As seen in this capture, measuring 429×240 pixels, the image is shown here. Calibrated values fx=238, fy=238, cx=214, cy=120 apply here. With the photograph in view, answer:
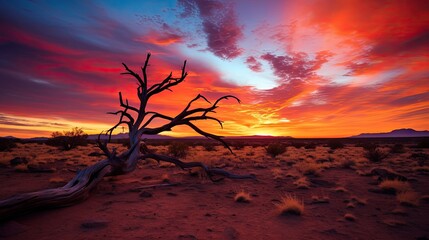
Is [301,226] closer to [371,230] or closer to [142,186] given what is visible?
[371,230]

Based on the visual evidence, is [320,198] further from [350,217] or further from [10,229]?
[10,229]

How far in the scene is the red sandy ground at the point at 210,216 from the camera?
5.30 metres

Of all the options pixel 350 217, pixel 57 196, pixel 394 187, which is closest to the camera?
pixel 57 196

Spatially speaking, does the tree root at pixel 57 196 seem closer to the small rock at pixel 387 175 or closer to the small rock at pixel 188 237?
the small rock at pixel 188 237

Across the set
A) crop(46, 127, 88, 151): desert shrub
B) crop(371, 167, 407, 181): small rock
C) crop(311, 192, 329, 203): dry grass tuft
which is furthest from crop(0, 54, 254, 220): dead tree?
crop(46, 127, 88, 151): desert shrub

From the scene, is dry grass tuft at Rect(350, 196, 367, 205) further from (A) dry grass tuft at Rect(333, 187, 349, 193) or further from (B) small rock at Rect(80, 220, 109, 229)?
(B) small rock at Rect(80, 220, 109, 229)

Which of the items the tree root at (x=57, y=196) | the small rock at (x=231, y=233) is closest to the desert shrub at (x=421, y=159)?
the small rock at (x=231, y=233)

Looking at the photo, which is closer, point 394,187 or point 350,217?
point 350,217

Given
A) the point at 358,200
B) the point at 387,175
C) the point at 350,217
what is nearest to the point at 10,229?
the point at 350,217

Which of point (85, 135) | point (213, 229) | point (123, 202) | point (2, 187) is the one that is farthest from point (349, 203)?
point (85, 135)

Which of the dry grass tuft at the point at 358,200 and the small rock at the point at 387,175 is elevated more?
the small rock at the point at 387,175

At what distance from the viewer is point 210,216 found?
Result: 258 inches

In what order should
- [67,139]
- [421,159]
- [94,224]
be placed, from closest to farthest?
[94,224]
[421,159]
[67,139]

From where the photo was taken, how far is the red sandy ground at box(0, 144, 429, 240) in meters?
5.30
